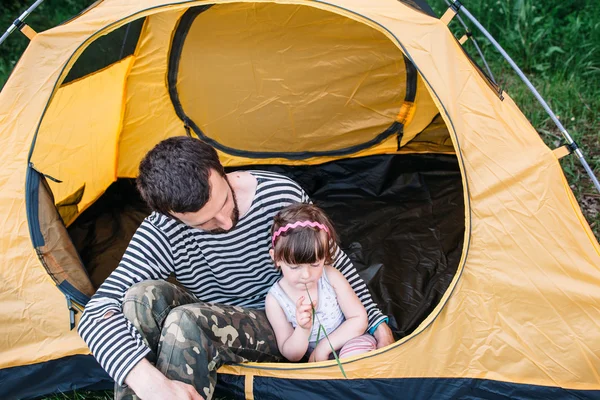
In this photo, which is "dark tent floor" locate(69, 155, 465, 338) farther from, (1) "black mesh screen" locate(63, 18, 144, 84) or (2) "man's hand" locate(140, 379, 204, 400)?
(2) "man's hand" locate(140, 379, 204, 400)

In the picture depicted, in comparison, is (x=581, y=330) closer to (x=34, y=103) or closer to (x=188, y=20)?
(x=34, y=103)

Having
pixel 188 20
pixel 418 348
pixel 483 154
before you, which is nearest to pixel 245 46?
pixel 188 20

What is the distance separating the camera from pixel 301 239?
1.55 m

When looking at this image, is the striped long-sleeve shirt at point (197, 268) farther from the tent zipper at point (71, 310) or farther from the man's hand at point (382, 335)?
the tent zipper at point (71, 310)

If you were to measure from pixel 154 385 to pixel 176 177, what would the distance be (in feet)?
1.58

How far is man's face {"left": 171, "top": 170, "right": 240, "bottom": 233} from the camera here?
1.46 metres

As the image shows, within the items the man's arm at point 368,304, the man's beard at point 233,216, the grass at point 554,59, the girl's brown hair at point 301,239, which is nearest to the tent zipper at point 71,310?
the man's beard at point 233,216

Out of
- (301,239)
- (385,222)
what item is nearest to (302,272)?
(301,239)

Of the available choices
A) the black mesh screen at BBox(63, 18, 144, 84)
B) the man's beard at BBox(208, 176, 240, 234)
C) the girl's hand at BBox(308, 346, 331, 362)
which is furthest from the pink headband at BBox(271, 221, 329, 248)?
the black mesh screen at BBox(63, 18, 144, 84)

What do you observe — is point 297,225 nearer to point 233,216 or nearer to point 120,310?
point 233,216

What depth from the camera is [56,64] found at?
1.83 meters

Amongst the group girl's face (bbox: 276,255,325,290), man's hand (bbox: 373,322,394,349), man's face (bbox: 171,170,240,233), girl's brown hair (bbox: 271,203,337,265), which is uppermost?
man's face (bbox: 171,170,240,233)

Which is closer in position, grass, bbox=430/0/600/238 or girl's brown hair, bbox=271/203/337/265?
girl's brown hair, bbox=271/203/337/265

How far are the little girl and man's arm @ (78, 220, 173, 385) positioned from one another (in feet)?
1.01
